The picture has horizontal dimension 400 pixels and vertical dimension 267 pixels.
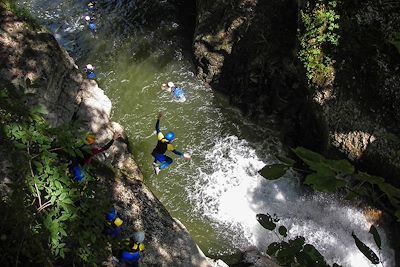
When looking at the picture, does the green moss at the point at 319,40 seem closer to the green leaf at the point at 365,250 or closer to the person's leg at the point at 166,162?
the person's leg at the point at 166,162

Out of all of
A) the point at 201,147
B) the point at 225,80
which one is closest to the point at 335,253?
the point at 201,147

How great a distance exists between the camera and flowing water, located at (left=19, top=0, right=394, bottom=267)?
9531 mm

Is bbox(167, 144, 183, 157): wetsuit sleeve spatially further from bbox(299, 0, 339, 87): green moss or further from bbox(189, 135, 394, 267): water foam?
bbox(299, 0, 339, 87): green moss

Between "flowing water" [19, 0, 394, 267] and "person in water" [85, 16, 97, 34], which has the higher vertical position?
"person in water" [85, 16, 97, 34]

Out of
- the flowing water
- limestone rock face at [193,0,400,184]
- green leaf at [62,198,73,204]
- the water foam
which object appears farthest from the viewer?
the flowing water

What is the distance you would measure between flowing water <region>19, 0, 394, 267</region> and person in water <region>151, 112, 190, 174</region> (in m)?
0.28

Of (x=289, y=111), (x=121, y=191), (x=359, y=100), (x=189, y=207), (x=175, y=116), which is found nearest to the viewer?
(x=121, y=191)

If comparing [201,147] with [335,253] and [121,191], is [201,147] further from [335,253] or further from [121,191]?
[335,253]

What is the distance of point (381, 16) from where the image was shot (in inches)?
339

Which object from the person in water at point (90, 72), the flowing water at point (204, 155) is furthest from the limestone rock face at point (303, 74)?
the person in water at point (90, 72)

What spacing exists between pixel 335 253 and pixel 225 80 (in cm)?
597

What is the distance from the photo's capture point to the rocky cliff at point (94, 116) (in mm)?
7789

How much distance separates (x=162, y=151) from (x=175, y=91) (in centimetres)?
263

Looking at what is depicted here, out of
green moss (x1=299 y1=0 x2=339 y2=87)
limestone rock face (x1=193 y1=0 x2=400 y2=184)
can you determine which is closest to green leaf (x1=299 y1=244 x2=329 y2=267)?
limestone rock face (x1=193 y1=0 x2=400 y2=184)
